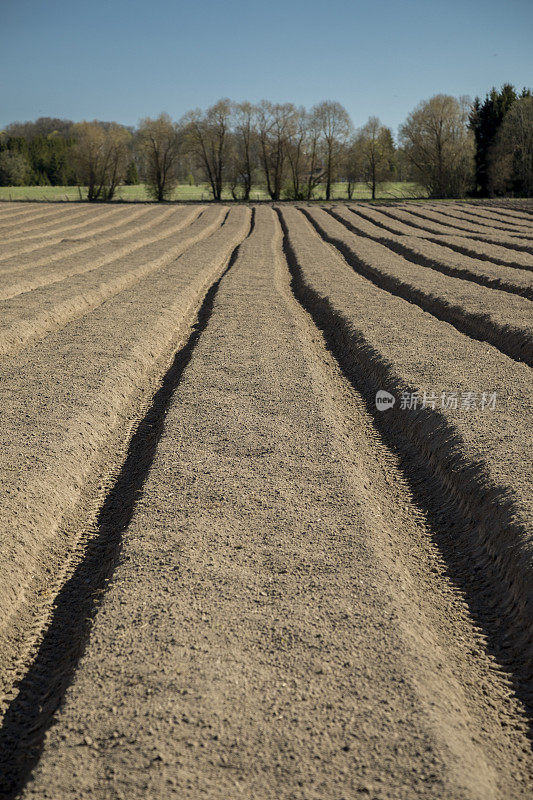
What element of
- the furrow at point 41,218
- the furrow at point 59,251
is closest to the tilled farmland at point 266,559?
the furrow at point 59,251

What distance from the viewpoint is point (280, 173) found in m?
68.2

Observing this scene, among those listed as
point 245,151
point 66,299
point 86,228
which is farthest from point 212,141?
point 66,299

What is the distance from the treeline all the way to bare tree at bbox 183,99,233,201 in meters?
0.11

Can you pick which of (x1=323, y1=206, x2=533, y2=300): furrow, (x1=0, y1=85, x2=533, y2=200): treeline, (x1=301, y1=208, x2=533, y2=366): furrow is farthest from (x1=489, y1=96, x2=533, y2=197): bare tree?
(x1=301, y1=208, x2=533, y2=366): furrow

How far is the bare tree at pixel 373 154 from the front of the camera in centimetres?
6869

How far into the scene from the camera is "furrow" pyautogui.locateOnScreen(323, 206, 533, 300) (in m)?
16.2

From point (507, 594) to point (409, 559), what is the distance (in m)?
0.87

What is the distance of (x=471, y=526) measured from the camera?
6039 mm

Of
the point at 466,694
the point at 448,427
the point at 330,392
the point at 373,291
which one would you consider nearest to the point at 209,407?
the point at 330,392

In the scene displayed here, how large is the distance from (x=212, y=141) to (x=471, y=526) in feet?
226

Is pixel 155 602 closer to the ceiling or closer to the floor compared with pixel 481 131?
closer to the floor

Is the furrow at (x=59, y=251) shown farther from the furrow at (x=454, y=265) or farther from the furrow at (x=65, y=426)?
the furrow at (x=454, y=265)

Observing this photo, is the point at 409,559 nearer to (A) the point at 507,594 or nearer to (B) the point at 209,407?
(A) the point at 507,594

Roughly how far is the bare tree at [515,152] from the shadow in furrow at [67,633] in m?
61.6
